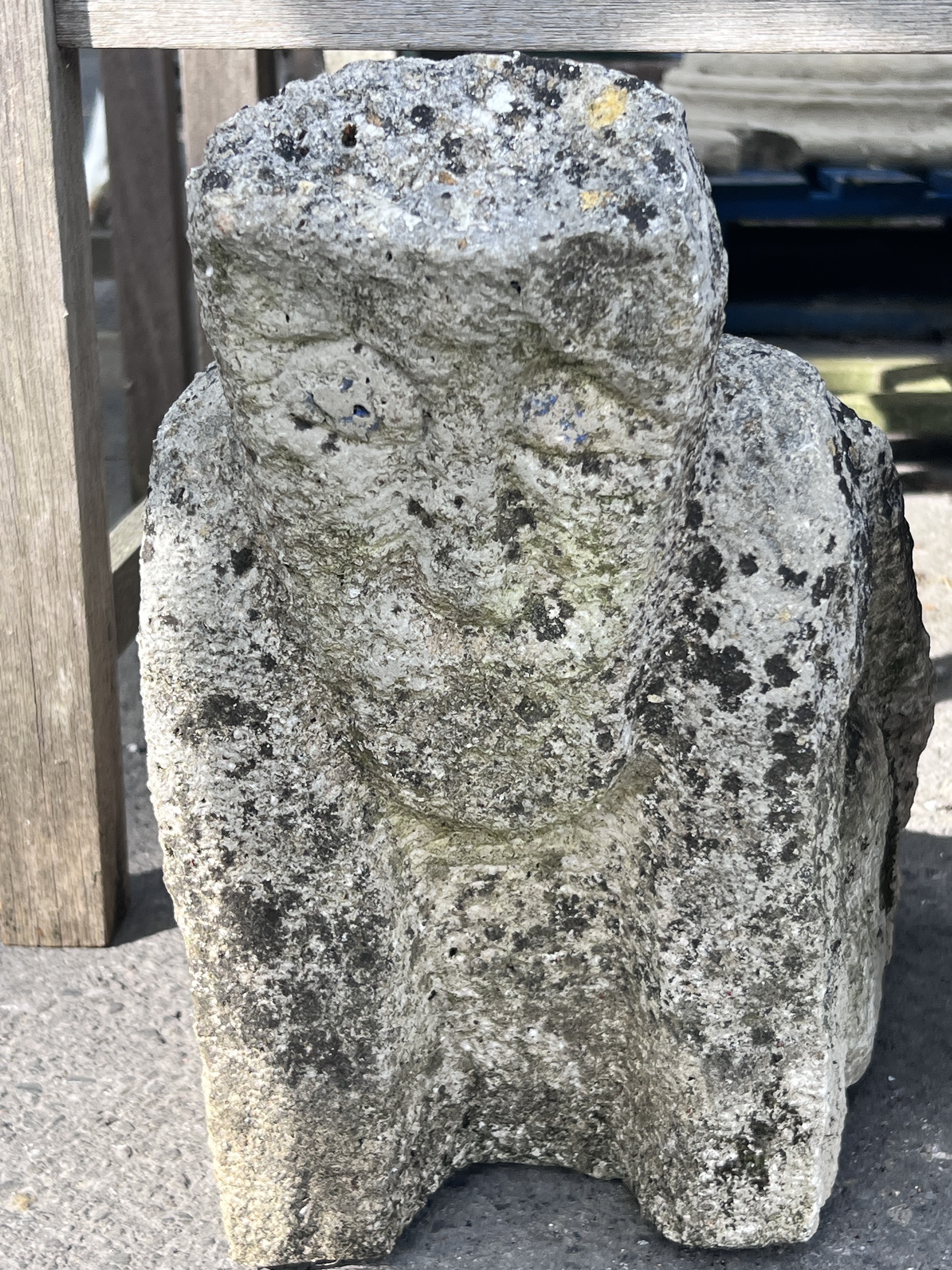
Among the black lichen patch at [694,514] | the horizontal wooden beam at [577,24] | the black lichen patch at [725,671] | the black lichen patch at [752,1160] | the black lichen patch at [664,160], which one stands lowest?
the black lichen patch at [752,1160]

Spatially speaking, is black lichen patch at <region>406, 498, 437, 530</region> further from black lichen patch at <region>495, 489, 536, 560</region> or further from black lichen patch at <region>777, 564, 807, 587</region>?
black lichen patch at <region>777, 564, 807, 587</region>

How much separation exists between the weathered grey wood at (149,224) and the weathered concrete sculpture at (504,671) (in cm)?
203

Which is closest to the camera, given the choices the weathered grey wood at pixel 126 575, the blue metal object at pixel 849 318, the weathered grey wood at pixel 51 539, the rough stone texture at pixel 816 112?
the weathered grey wood at pixel 51 539

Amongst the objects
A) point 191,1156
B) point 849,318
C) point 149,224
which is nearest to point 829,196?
point 849,318

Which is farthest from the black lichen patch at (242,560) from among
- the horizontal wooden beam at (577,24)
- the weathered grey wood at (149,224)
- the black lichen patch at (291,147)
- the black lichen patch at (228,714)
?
the weathered grey wood at (149,224)

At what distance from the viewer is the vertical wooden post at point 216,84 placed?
261 cm

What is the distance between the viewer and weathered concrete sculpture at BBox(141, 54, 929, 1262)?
112cm

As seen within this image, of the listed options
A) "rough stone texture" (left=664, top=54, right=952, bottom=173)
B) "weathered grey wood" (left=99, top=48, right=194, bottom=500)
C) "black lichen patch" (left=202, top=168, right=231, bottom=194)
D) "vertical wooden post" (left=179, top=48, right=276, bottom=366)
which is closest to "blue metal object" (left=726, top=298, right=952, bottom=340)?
"rough stone texture" (left=664, top=54, right=952, bottom=173)

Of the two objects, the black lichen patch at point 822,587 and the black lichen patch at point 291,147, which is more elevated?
the black lichen patch at point 291,147

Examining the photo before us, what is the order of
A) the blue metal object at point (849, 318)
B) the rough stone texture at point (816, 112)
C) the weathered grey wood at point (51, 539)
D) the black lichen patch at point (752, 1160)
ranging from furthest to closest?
the blue metal object at point (849, 318) → the rough stone texture at point (816, 112) → the weathered grey wood at point (51, 539) → the black lichen patch at point (752, 1160)

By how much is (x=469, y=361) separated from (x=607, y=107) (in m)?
0.22

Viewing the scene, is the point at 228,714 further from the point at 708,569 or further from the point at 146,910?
the point at 146,910

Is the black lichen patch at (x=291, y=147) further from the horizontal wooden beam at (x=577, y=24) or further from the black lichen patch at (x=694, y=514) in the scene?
the horizontal wooden beam at (x=577, y=24)

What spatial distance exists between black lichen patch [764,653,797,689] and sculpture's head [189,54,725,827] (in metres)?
Result: 0.14
